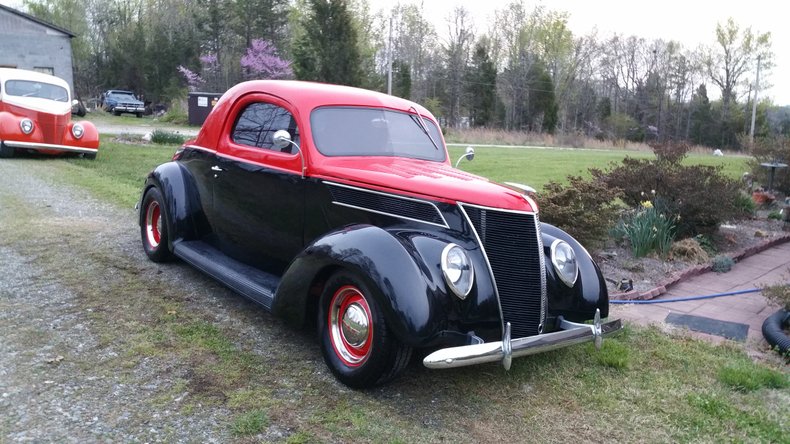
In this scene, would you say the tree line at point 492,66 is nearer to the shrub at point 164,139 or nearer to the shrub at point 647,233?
the shrub at point 164,139

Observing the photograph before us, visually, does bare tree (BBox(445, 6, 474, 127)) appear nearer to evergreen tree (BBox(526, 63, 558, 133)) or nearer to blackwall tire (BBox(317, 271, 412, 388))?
evergreen tree (BBox(526, 63, 558, 133))

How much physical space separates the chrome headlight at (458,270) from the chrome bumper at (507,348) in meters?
0.31

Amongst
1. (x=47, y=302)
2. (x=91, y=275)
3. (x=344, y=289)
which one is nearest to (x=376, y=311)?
(x=344, y=289)

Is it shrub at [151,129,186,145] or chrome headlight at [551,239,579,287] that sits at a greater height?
shrub at [151,129,186,145]

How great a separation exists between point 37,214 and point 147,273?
3.37 m

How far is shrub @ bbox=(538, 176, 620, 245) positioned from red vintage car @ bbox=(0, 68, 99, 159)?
11201 mm

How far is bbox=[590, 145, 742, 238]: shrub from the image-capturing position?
745 centimetres

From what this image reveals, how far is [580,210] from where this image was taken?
20.4 ft

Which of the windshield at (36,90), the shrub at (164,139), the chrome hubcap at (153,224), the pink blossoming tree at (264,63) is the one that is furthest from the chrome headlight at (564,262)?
the pink blossoming tree at (264,63)

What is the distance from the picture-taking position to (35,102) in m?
13.3

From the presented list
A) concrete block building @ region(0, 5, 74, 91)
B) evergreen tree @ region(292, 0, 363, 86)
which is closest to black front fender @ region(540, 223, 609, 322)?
evergreen tree @ region(292, 0, 363, 86)

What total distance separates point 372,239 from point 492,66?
161 ft

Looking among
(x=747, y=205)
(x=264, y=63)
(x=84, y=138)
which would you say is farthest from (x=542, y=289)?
(x=264, y=63)

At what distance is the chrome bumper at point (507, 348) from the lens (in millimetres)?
3076
